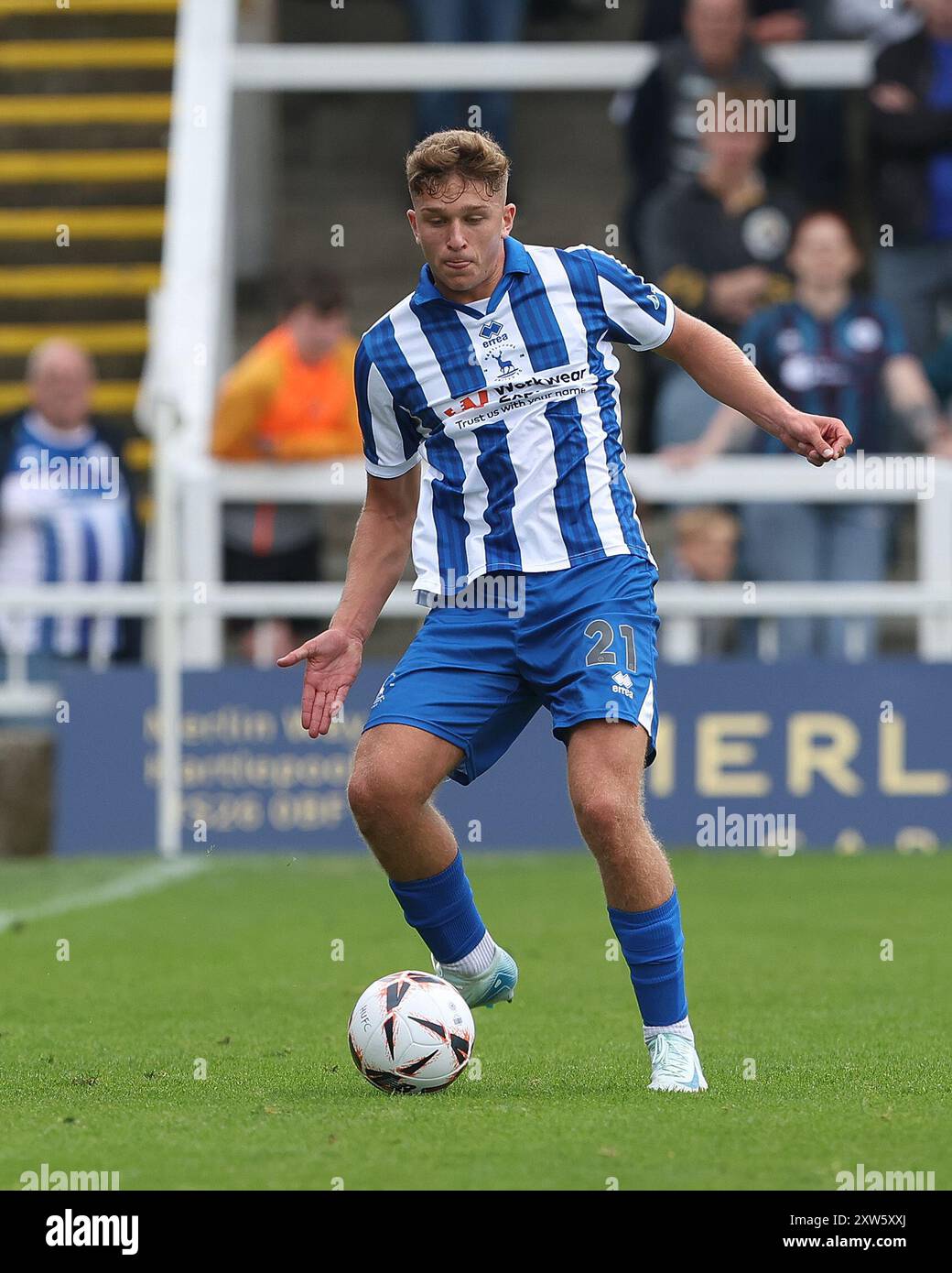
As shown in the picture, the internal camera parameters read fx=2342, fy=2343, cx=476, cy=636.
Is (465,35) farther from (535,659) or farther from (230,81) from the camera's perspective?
(535,659)

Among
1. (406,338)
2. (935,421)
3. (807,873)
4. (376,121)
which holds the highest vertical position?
(376,121)

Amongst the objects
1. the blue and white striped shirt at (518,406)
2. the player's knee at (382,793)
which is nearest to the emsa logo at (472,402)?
the blue and white striped shirt at (518,406)

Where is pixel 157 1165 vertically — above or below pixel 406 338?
below

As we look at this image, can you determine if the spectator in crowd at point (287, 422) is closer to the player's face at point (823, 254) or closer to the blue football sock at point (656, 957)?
the player's face at point (823, 254)

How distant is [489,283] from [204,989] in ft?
8.93

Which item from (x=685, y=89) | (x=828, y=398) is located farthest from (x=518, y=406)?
(x=685, y=89)

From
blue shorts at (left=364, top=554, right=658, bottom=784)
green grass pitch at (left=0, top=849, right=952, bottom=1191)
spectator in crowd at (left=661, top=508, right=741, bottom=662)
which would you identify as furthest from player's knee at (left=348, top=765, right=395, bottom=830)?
spectator in crowd at (left=661, top=508, right=741, bottom=662)

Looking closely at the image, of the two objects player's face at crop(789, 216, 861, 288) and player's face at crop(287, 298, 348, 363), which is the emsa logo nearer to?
player's face at crop(287, 298, 348, 363)
